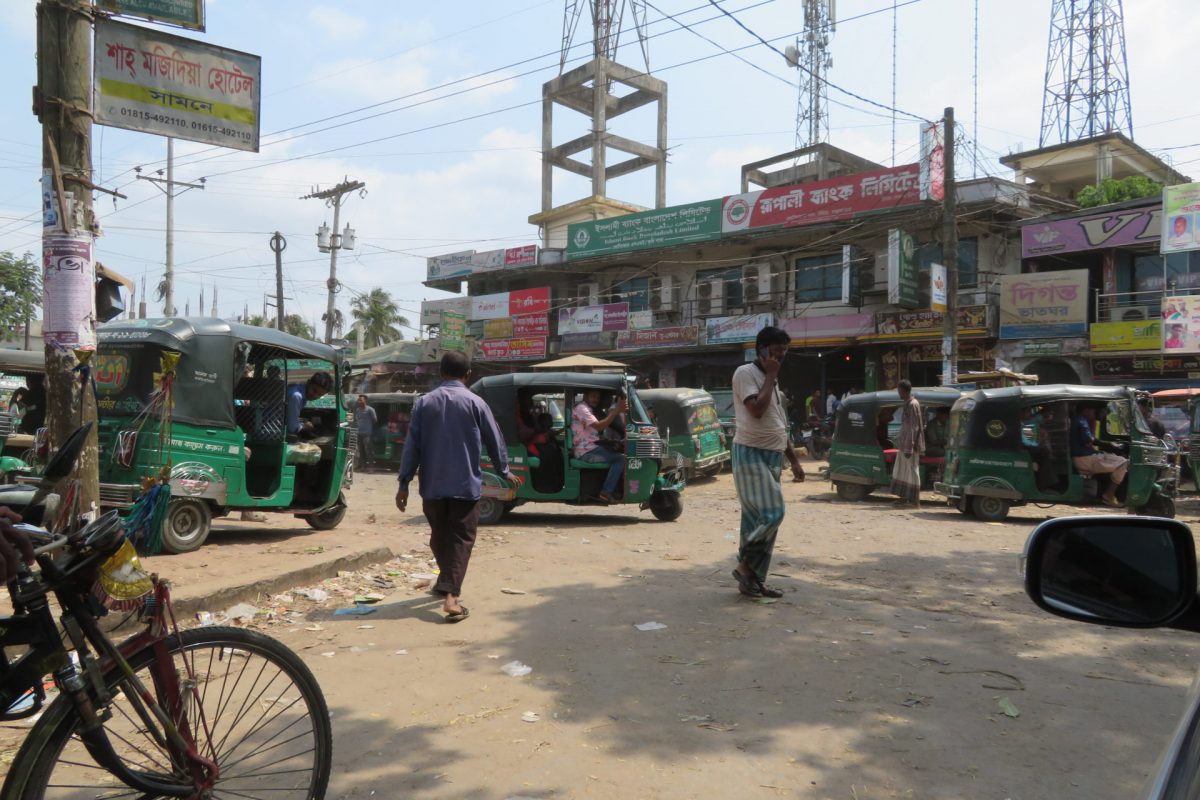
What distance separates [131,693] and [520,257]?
31204 millimetres

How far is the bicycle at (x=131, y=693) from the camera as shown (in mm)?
2057

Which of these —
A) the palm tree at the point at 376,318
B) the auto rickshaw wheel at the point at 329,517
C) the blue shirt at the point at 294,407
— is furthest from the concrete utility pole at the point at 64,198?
the palm tree at the point at 376,318

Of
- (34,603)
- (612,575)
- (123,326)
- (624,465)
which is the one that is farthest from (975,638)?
(123,326)

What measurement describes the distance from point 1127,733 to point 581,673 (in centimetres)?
246

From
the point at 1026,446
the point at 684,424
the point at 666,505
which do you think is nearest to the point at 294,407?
the point at 666,505

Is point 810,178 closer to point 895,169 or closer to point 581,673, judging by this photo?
point 895,169

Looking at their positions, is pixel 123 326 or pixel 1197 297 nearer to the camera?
pixel 123 326

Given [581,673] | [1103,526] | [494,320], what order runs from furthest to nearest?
[494,320], [581,673], [1103,526]

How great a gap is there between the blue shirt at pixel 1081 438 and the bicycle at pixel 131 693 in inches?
404

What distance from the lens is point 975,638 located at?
4.93 metres

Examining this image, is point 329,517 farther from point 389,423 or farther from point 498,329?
point 498,329

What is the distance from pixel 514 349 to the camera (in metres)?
31.8

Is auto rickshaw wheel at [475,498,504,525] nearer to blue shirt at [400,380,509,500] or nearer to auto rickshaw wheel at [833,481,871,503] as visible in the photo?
blue shirt at [400,380,509,500]

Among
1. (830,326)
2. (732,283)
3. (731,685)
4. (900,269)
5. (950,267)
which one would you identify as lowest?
(731,685)
